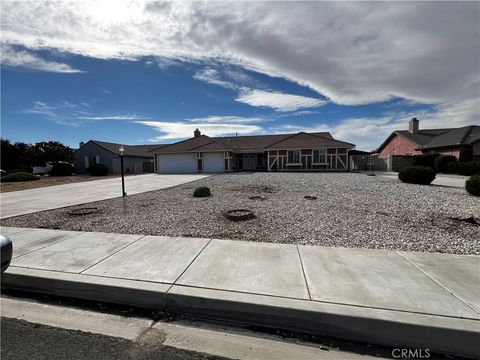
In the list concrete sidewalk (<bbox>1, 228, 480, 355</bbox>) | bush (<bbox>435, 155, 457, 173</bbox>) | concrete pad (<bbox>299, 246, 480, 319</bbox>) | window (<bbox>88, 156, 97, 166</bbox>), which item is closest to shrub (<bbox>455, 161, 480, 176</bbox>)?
bush (<bbox>435, 155, 457, 173</bbox>)

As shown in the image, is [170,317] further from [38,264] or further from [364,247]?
[364,247]

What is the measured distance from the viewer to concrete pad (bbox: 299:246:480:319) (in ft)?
8.93

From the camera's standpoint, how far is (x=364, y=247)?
179 inches

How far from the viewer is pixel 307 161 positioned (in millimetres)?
29125

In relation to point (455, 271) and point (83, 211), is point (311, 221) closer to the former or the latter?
point (455, 271)

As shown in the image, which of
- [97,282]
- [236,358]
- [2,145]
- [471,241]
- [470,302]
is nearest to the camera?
[236,358]

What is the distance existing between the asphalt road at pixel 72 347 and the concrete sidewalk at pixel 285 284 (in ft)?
1.93

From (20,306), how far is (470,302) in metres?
5.41

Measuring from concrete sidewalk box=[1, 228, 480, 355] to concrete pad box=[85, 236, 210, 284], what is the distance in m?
0.02

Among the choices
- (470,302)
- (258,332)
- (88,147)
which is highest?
(88,147)

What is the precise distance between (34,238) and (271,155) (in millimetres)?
26688

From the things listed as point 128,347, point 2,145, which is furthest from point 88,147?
point 128,347

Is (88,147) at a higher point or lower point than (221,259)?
higher

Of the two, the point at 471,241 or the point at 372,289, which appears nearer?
the point at 372,289
